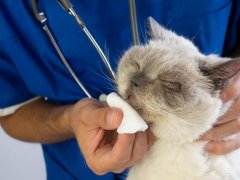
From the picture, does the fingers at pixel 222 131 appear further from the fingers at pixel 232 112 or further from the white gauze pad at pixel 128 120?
the white gauze pad at pixel 128 120

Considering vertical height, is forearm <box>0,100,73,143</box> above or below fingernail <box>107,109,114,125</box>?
below

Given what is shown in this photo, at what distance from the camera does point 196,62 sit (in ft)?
2.41

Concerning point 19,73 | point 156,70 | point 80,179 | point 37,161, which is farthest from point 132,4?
point 37,161

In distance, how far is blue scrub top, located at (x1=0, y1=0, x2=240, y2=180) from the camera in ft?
3.31

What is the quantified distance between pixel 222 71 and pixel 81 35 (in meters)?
0.46

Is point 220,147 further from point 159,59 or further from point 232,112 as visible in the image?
point 159,59

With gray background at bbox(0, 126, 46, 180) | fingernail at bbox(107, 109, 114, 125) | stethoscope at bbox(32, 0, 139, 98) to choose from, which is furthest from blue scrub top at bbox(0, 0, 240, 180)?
gray background at bbox(0, 126, 46, 180)

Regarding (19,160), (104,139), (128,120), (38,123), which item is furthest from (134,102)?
(19,160)

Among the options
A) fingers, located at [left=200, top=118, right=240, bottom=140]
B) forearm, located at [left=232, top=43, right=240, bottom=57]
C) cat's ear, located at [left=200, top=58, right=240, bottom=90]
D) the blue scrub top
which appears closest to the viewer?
cat's ear, located at [left=200, top=58, right=240, bottom=90]

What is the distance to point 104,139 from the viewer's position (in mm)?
833

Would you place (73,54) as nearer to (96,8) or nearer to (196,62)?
(96,8)

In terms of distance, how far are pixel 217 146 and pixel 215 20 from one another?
388 millimetres

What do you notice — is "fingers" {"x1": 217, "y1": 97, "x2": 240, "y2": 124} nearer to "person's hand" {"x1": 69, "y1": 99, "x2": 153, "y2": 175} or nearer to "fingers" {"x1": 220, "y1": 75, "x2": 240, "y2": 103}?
"fingers" {"x1": 220, "y1": 75, "x2": 240, "y2": 103}

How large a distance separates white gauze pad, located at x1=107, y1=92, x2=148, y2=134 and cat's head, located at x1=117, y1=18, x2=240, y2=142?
0.05 ft
